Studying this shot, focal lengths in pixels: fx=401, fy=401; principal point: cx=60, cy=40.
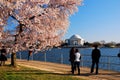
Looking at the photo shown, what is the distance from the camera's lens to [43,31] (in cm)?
3136

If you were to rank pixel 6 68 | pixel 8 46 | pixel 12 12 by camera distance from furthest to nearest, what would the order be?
1. pixel 6 68
2. pixel 8 46
3. pixel 12 12

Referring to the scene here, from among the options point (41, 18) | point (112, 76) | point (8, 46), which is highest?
point (41, 18)

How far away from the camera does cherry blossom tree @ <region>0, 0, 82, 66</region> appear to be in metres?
28.8

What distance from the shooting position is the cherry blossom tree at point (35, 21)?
2881 centimetres

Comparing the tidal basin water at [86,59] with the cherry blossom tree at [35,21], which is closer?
the cherry blossom tree at [35,21]

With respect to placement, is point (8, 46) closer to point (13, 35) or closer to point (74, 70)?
point (13, 35)

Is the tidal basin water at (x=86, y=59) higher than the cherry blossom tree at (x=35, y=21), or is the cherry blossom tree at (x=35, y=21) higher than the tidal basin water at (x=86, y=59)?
the cherry blossom tree at (x=35, y=21)

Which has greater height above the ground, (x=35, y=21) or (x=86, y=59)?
(x=35, y=21)

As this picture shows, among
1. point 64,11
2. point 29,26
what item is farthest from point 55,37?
point 29,26

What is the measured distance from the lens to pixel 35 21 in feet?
98.9

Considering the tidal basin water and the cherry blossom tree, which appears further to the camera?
the tidal basin water

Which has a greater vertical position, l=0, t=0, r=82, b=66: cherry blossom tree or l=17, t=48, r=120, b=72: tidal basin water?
l=0, t=0, r=82, b=66: cherry blossom tree

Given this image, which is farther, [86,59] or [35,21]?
[86,59]

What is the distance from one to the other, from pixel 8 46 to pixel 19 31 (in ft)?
5.09
